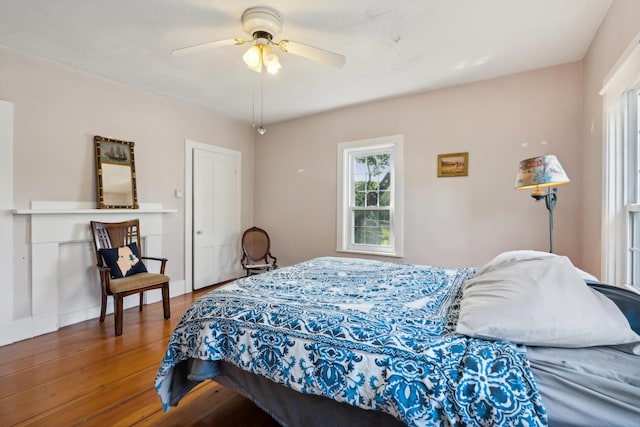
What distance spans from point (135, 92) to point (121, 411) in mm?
3247

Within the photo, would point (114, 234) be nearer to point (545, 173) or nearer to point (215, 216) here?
point (215, 216)

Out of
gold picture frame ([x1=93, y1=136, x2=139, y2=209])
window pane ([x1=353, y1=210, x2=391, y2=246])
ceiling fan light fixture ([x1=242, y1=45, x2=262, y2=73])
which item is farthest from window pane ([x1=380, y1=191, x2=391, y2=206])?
gold picture frame ([x1=93, y1=136, x2=139, y2=209])

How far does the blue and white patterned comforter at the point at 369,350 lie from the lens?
0.94m

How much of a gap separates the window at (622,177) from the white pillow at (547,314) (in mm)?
1190

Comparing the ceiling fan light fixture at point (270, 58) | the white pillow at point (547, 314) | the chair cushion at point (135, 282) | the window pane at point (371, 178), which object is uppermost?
the ceiling fan light fixture at point (270, 58)

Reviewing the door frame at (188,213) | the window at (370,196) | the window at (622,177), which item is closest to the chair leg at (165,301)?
the door frame at (188,213)

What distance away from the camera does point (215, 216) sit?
4410 mm

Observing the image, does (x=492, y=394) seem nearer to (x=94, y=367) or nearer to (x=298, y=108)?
(x=94, y=367)

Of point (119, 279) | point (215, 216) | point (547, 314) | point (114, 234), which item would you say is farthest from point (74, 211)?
point (547, 314)

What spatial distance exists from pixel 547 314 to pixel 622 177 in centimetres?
175

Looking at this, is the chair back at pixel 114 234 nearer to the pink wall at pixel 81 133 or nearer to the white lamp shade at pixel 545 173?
the pink wall at pixel 81 133

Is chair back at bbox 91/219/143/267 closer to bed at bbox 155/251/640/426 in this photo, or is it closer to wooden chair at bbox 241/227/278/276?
wooden chair at bbox 241/227/278/276

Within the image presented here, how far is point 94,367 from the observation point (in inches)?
86.5

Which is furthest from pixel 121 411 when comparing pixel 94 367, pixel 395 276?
pixel 395 276
